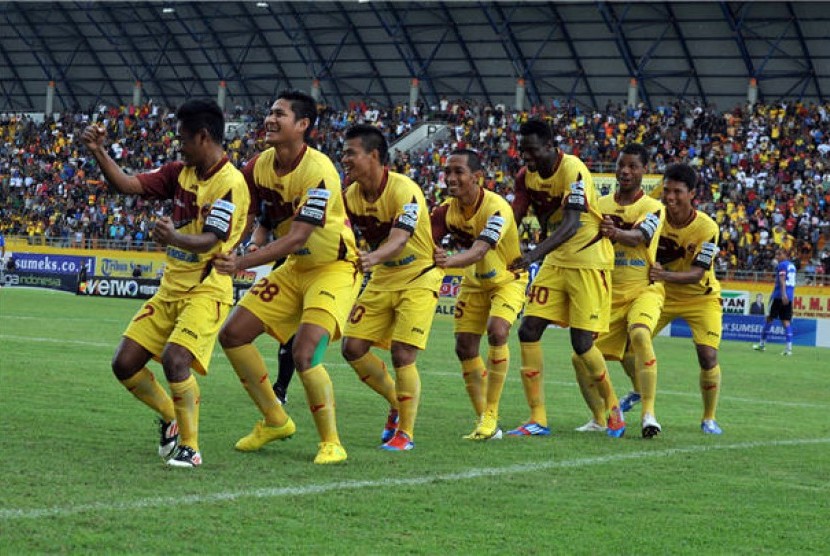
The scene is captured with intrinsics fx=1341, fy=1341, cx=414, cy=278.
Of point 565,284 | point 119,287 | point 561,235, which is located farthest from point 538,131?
point 119,287

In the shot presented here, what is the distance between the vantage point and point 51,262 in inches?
2042

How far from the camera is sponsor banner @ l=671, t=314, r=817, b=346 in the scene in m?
34.0

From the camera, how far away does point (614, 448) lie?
10.7m

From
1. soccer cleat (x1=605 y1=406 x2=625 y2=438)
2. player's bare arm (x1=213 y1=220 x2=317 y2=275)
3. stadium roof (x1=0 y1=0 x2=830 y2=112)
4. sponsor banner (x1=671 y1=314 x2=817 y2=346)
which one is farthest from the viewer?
stadium roof (x1=0 y1=0 x2=830 y2=112)

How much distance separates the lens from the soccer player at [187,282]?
28.4ft

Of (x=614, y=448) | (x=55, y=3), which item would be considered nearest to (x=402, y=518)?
(x=614, y=448)

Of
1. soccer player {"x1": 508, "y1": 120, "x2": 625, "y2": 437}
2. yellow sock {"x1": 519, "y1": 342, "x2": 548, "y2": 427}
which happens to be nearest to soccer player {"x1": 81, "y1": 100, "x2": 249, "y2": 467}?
soccer player {"x1": 508, "y1": 120, "x2": 625, "y2": 437}

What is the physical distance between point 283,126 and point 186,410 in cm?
204

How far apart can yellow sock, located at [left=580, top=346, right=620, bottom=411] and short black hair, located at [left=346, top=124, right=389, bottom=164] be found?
112 inches

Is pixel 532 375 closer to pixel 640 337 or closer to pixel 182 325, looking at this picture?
pixel 640 337

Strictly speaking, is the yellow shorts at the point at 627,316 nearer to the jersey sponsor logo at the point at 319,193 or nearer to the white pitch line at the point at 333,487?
the white pitch line at the point at 333,487

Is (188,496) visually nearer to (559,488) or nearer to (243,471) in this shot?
(243,471)

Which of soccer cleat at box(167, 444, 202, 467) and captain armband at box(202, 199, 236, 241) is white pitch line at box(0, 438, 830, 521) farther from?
captain armband at box(202, 199, 236, 241)

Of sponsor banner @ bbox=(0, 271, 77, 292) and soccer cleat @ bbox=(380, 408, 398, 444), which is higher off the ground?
sponsor banner @ bbox=(0, 271, 77, 292)
